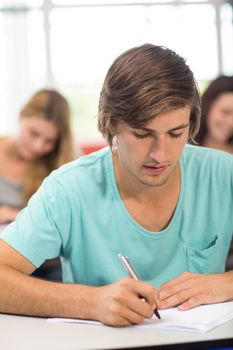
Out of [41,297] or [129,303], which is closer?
[129,303]

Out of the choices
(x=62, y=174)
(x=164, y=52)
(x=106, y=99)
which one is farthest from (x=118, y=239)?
(x=164, y=52)

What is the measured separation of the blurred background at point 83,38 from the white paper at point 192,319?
174 inches

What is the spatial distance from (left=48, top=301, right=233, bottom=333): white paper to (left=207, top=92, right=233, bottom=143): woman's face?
1.77m

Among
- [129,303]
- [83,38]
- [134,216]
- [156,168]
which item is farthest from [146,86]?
[83,38]

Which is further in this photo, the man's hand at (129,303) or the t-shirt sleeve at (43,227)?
the t-shirt sleeve at (43,227)

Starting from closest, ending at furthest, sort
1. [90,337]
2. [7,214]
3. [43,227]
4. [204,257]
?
[90,337] < [43,227] < [204,257] < [7,214]

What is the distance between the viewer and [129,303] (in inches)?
50.4

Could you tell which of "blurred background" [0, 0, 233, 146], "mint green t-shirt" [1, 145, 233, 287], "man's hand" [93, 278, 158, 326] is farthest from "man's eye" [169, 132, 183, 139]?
"blurred background" [0, 0, 233, 146]

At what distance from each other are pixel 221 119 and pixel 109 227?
1.71 m

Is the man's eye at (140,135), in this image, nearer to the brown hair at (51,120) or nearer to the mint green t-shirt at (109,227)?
the mint green t-shirt at (109,227)

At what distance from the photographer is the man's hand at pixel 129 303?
1271 mm

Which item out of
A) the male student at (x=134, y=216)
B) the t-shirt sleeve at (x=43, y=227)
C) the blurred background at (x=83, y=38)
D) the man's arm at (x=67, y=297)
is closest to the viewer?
the man's arm at (x=67, y=297)

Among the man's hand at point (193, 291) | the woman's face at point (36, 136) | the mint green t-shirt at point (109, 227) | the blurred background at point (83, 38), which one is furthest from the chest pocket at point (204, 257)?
the blurred background at point (83, 38)

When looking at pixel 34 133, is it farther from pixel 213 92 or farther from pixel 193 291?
pixel 193 291
